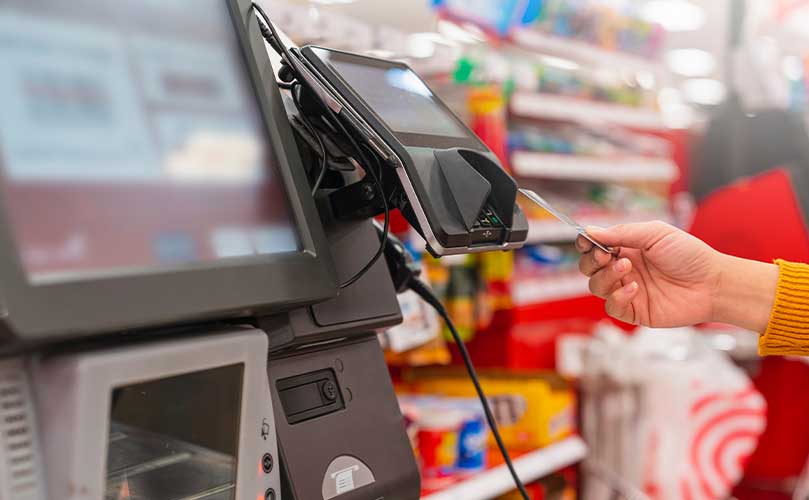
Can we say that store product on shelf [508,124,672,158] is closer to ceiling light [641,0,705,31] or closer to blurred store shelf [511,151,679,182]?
blurred store shelf [511,151,679,182]

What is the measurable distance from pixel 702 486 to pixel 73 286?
2.25 meters

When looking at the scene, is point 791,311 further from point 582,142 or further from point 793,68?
point 793,68

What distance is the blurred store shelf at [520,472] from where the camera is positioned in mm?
1621

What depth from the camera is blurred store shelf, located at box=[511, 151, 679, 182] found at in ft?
8.45

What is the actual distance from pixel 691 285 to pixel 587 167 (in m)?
1.58

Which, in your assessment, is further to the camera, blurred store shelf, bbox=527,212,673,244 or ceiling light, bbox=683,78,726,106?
ceiling light, bbox=683,78,726,106

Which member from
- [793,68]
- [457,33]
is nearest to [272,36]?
[457,33]

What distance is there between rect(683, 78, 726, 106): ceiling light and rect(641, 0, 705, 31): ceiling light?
4.20 metres

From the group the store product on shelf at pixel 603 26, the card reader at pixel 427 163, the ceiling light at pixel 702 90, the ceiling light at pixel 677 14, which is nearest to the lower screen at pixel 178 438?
the card reader at pixel 427 163

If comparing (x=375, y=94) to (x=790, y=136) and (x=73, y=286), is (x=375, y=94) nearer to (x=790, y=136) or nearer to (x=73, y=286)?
(x=73, y=286)

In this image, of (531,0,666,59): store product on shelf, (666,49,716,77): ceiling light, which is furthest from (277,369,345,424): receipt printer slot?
(666,49,716,77): ceiling light

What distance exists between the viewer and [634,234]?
1214mm

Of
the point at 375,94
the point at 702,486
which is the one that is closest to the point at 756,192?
the point at 702,486

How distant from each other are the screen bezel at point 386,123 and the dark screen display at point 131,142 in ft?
0.29
